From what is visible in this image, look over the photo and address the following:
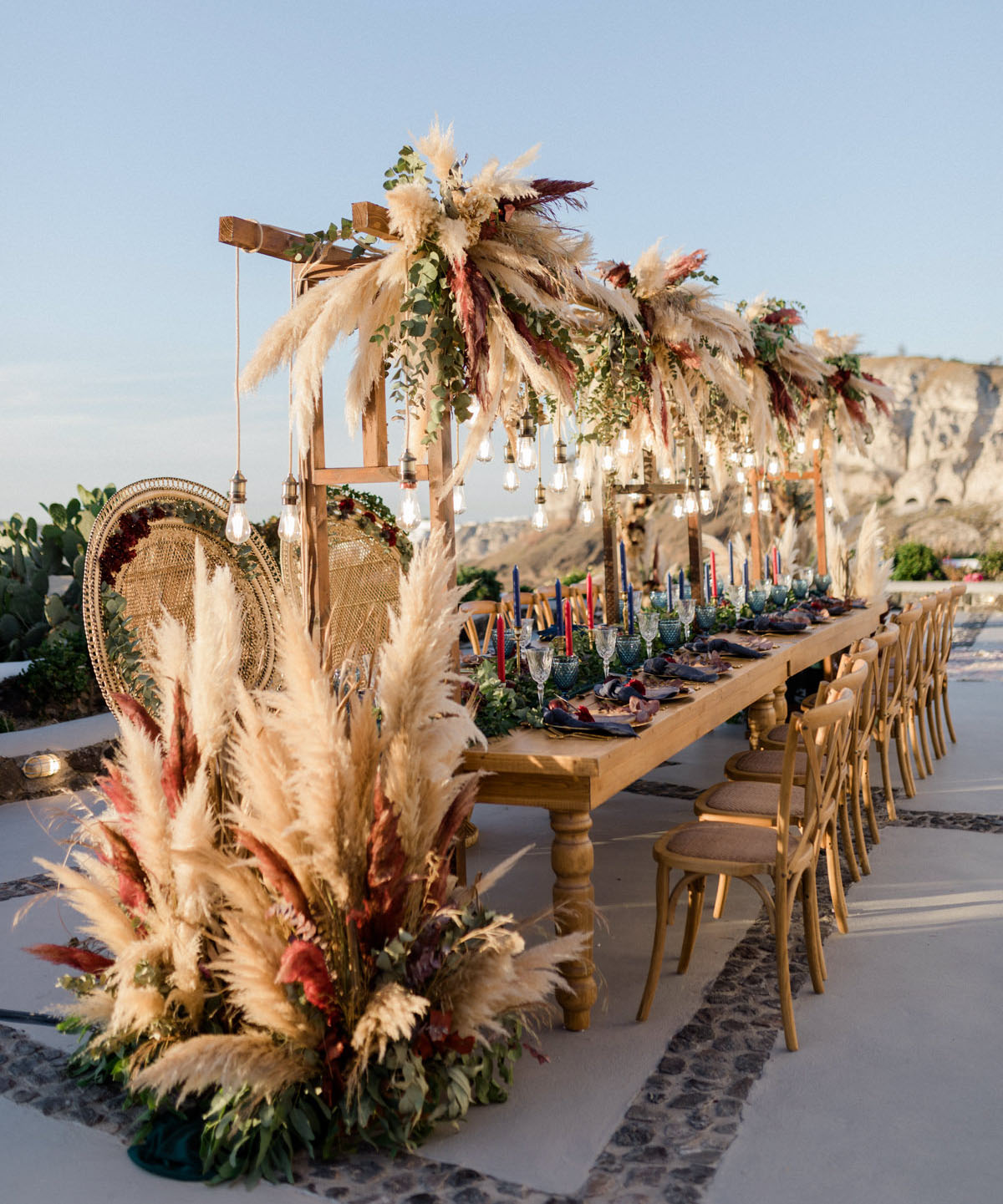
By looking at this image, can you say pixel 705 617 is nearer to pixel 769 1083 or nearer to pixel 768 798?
pixel 768 798

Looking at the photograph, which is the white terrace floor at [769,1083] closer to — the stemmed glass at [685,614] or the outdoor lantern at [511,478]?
the stemmed glass at [685,614]

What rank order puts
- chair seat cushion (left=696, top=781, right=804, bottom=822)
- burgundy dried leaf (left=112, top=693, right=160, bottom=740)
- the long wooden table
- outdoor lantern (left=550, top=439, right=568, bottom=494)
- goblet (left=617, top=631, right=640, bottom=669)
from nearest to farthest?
burgundy dried leaf (left=112, top=693, right=160, bottom=740)
the long wooden table
chair seat cushion (left=696, top=781, right=804, bottom=822)
goblet (left=617, top=631, right=640, bottom=669)
outdoor lantern (left=550, top=439, right=568, bottom=494)

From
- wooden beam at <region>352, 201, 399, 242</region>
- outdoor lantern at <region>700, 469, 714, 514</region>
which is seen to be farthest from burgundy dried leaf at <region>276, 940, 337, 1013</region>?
outdoor lantern at <region>700, 469, 714, 514</region>

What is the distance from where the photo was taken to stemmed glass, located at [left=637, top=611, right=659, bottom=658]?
3970 mm

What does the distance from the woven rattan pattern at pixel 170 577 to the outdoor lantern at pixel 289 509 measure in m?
0.29

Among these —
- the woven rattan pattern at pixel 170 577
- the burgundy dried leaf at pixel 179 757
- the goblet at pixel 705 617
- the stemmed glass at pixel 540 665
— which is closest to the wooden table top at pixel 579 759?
the stemmed glass at pixel 540 665

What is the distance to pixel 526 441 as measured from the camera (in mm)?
3523

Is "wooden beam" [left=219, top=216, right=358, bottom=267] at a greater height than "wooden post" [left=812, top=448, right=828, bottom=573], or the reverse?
"wooden beam" [left=219, top=216, right=358, bottom=267]

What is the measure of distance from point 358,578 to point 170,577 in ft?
3.55

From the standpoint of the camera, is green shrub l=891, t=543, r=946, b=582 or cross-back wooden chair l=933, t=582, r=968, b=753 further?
green shrub l=891, t=543, r=946, b=582

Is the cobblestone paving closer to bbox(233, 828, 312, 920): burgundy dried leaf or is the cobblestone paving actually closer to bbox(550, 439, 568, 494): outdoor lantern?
bbox(233, 828, 312, 920): burgundy dried leaf

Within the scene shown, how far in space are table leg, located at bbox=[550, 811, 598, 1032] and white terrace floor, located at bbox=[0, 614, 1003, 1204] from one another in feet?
0.29

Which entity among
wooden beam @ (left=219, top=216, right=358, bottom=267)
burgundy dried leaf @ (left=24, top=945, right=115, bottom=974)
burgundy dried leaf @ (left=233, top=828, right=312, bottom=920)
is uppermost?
wooden beam @ (left=219, top=216, right=358, bottom=267)

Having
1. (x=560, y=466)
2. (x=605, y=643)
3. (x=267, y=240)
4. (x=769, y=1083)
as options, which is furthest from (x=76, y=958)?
(x=560, y=466)
